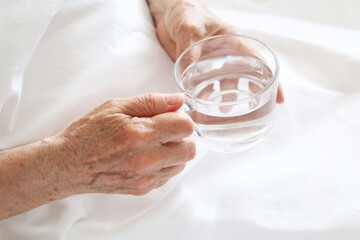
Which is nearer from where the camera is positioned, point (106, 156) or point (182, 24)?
point (106, 156)

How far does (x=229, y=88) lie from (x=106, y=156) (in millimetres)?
281

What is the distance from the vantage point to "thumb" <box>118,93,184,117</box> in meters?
0.69

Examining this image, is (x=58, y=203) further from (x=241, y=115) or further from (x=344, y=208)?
(x=344, y=208)

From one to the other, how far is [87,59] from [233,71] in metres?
0.28

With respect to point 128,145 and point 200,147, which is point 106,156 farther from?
point 200,147

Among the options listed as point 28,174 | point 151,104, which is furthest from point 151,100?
point 28,174

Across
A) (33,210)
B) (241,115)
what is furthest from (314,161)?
(33,210)

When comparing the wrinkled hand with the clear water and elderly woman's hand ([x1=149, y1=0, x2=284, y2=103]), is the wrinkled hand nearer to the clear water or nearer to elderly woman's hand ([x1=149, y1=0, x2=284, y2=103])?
the clear water

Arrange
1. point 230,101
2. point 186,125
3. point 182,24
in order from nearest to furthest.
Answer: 1. point 186,125
2. point 230,101
3. point 182,24

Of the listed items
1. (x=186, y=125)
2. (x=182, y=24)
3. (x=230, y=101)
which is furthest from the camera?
(x=182, y=24)

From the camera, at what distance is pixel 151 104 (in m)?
0.70

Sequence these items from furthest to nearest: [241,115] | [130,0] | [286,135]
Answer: [130,0] → [286,135] → [241,115]

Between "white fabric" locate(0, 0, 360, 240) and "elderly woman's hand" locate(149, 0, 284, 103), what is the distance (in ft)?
0.12

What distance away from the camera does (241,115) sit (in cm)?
71
